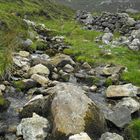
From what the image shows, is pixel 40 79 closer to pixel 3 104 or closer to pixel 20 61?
pixel 3 104

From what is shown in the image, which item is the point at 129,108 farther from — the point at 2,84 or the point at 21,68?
the point at 21,68

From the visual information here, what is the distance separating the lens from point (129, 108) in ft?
77.3

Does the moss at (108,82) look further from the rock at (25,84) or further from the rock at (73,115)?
the rock at (73,115)

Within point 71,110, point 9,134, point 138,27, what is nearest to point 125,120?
point 71,110

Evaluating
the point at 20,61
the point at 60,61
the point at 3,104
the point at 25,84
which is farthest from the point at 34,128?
the point at 60,61

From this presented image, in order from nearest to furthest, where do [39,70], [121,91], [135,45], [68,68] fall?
[121,91] → [39,70] → [68,68] → [135,45]

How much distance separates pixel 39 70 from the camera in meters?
30.8

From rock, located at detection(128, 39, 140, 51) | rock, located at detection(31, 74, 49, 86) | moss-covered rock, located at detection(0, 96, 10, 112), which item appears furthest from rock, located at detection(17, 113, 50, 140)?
rock, located at detection(128, 39, 140, 51)

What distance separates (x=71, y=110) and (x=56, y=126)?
4.20 feet

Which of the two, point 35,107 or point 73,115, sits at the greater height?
point 73,115

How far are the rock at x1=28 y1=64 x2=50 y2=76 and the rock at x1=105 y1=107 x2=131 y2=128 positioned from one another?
10078 millimetres

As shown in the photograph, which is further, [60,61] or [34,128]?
[60,61]

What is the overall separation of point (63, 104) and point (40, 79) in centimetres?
878

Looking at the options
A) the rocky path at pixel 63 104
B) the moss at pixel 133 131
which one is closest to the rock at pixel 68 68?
the rocky path at pixel 63 104
